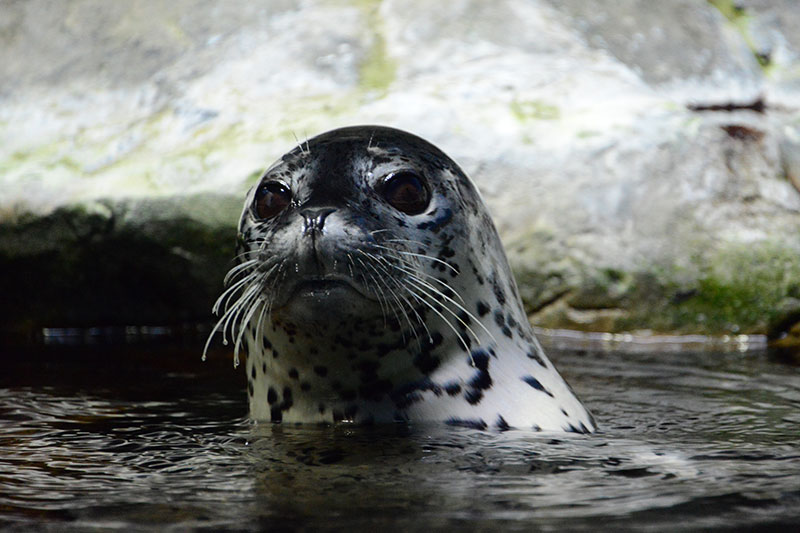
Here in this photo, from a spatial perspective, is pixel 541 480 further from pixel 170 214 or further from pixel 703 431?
pixel 170 214

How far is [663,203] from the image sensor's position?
6520mm

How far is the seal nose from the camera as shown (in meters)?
2.99

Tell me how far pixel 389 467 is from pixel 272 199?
101 centimetres

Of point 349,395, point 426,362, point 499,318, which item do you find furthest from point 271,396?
point 499,318

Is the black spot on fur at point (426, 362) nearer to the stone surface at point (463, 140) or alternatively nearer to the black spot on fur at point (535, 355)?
the black spot on fur at point (535, 355)

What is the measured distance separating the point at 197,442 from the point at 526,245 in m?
3.49

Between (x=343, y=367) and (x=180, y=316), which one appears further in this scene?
(x=180, y=316)

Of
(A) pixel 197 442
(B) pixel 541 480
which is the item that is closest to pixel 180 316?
(A) pixel 197 442

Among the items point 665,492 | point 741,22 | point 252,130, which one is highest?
point 741,22

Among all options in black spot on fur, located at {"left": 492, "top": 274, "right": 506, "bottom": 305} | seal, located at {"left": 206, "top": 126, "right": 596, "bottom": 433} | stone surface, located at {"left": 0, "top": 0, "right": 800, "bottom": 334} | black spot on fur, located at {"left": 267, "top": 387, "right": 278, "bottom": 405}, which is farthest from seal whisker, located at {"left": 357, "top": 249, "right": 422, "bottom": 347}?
stone surface, located at {"left": 0, "top": 0, "right": 800, "bottom": 334}

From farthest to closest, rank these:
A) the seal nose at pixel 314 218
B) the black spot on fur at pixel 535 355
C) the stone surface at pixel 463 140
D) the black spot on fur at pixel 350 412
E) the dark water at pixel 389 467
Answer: the stone surface at pixel 463 140, the black spot on fur at pixel 535 355, the black spot on fur at pixel 350 412, the seal nose at pixel 314 218, the dark water at pixel 389 467

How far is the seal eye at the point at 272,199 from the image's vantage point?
336 cm

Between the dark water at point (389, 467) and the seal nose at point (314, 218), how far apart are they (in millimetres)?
615

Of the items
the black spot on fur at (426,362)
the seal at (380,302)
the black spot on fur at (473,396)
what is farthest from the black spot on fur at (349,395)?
the black spot on fur at (473,396)
